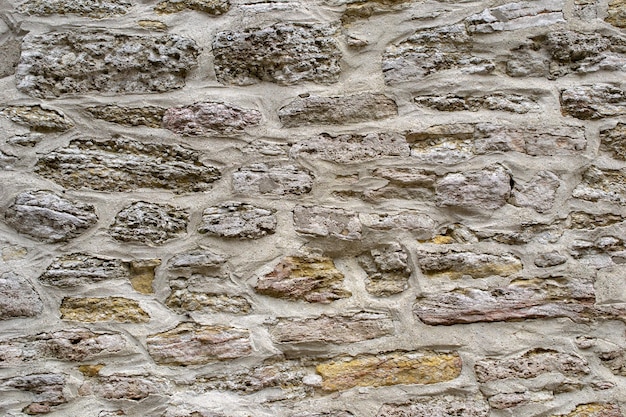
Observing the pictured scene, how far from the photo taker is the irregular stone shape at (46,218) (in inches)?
57.9

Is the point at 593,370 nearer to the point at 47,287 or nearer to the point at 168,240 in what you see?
the point at 168,240

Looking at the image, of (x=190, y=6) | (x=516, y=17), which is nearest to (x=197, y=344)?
(x=190, y=6)

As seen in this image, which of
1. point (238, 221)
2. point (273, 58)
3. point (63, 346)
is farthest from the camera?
point (273, 58)

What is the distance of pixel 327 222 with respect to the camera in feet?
5.04

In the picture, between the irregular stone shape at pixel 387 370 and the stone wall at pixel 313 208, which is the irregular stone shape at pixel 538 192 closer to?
the stone wall at pixel 313 208

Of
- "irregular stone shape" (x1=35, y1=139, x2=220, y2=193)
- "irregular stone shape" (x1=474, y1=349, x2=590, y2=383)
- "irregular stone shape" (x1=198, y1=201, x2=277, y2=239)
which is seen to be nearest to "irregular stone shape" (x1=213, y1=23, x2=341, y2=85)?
"irregular stone shape" (x1=35, y1=139, x2=220, y2=193)

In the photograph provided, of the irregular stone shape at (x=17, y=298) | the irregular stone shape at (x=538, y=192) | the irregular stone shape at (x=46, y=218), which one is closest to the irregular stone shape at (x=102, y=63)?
the irregular stone shape at (x=46, y=218)

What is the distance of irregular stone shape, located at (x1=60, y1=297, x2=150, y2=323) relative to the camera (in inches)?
56.8

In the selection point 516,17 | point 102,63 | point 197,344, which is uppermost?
point 516,17

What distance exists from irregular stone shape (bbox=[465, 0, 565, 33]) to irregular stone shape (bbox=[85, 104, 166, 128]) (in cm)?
93

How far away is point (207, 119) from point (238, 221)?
306 millimetres

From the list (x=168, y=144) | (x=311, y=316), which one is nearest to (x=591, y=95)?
(x=311, y=316)

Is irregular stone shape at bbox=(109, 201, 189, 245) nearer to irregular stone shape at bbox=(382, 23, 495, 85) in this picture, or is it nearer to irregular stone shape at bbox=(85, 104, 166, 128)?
irregular stone shape at bbox=(85, 104, 166, 128)

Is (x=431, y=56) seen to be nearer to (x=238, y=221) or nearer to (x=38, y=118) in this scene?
(x=238, y=221)
